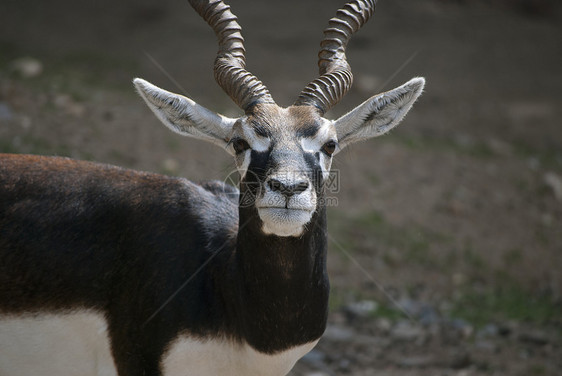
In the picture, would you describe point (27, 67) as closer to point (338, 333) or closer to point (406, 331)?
point (338, 333)

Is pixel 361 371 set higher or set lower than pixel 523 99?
higher

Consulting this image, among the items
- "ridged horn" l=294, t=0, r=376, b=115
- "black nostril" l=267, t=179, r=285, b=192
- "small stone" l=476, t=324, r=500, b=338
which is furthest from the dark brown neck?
"small stone" l=476, t=324, r=500, b=338

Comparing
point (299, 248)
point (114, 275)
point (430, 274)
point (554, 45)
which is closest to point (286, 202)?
point (299, 248)

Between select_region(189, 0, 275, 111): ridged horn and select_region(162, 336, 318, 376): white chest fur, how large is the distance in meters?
1.77

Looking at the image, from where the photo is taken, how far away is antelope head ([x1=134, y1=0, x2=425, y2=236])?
4.57 metres

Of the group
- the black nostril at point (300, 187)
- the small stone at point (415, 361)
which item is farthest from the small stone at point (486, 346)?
the black nostril at point (300, 187)

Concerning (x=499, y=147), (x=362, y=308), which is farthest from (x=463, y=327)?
(x=499, y=147)

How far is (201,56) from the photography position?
637 inches

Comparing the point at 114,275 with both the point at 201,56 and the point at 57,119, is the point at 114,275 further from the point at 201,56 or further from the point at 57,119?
the point at 201,56

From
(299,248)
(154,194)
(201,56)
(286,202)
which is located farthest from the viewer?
(201,56)

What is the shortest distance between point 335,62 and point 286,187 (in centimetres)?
164

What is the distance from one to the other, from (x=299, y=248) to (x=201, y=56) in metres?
12.0

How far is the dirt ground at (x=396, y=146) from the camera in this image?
873 cm

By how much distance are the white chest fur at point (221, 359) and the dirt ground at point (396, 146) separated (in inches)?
103
